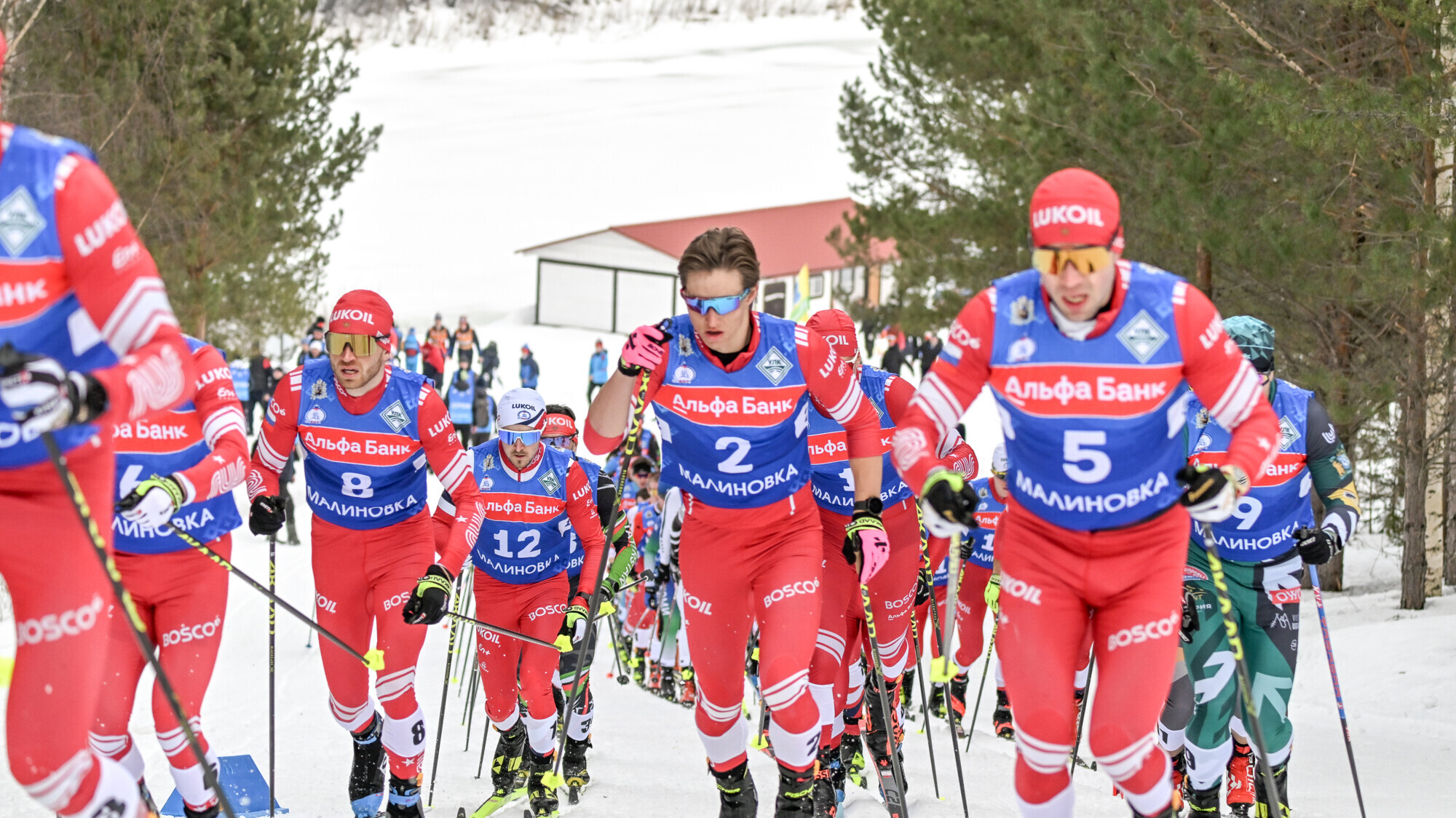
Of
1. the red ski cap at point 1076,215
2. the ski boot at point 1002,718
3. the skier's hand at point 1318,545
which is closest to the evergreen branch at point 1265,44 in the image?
the ski boot at point 1002,718

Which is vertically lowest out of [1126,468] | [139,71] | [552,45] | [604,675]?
[604,675]

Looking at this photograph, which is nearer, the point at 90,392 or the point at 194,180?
the point at 90,392

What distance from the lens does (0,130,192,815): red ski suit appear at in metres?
3.79

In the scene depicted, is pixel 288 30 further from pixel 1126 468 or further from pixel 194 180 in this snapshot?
pixel 1126 468

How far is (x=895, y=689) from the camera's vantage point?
807cm

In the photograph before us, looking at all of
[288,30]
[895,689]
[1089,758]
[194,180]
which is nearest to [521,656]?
[895,689]

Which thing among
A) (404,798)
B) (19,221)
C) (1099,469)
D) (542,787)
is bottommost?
(542,787)

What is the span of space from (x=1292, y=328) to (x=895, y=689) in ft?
26.6

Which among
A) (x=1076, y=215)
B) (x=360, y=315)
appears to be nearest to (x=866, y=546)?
(x=1076, y=215)

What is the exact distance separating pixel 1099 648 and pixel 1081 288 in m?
1.14

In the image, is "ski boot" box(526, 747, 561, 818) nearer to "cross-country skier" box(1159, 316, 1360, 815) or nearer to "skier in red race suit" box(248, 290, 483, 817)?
"skier in red race suit" box(248, 290, 483, 817)

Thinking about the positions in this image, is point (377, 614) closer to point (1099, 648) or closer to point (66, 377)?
point (66, 377)

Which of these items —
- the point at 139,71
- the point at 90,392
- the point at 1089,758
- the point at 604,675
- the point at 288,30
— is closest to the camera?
the point at 90,392

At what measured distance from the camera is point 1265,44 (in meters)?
11.6
